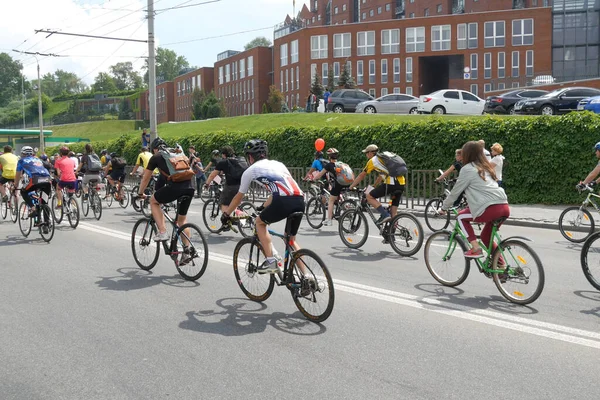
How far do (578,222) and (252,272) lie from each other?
7.61 meters

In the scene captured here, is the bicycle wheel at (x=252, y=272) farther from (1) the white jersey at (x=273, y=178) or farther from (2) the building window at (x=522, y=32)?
(2) the building window at (x=522, y=32)

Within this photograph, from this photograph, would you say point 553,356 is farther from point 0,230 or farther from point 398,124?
point 398,124

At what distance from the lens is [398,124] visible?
22.7 m

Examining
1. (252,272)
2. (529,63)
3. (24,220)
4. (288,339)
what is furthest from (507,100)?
(529,63)

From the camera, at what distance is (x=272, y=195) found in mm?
6410

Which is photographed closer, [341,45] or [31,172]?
[31,172]

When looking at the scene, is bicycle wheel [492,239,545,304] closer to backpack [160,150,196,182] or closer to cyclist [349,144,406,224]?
cyclist [349,144,406,224]

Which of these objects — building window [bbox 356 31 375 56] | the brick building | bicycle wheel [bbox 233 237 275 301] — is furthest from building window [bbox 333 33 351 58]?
bicycle wheel [bbox 233 237 275 301]

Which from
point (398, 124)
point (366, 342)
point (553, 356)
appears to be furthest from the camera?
point (398, 124)

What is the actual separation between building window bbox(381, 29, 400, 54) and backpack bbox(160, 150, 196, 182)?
6202cm

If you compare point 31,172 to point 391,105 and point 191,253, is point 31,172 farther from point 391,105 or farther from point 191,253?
point 391,105

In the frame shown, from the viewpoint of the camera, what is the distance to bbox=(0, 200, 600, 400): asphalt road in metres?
4.45

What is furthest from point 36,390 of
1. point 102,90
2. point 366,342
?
point 102,90

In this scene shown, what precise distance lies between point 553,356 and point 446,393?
127cm
